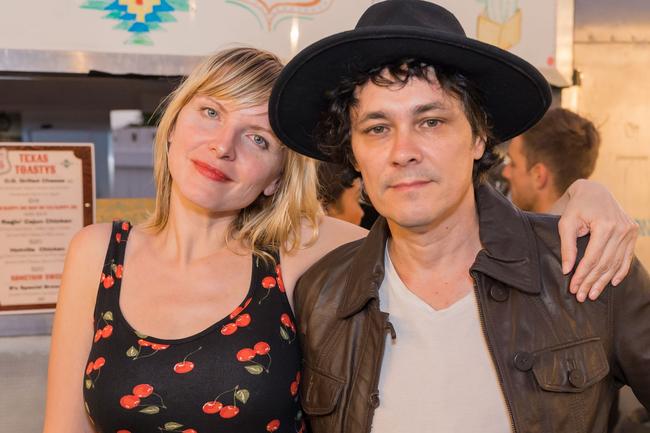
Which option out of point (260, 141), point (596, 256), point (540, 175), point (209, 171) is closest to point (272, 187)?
point (260, 141)

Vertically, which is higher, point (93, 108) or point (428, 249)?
point (93, 108)

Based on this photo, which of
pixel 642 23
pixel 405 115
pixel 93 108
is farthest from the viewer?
pixel 642 23

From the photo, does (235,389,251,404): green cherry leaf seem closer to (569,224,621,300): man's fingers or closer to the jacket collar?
the jacket collar

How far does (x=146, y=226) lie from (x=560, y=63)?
5.22 ft

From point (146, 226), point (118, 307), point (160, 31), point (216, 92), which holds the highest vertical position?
point (160, 31)

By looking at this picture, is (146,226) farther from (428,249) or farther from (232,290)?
(428,249)

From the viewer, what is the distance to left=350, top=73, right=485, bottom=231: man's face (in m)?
1.72

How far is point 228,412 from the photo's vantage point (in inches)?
73.6

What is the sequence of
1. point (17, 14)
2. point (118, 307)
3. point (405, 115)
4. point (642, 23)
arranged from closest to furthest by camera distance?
1. point (405, 115)
2. point (118, 307)
3. point (17, 14)
4. point (642, 23)

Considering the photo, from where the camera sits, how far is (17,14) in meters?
2.21

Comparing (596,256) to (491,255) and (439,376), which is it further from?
(439,376)

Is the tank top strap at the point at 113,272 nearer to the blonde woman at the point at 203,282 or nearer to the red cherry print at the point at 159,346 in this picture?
the blonde woman at the point at 203,282

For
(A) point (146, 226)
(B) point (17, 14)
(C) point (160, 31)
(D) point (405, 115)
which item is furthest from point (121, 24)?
(D) point (405, 115)

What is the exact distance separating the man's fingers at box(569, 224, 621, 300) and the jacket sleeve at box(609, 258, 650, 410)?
69 mm
